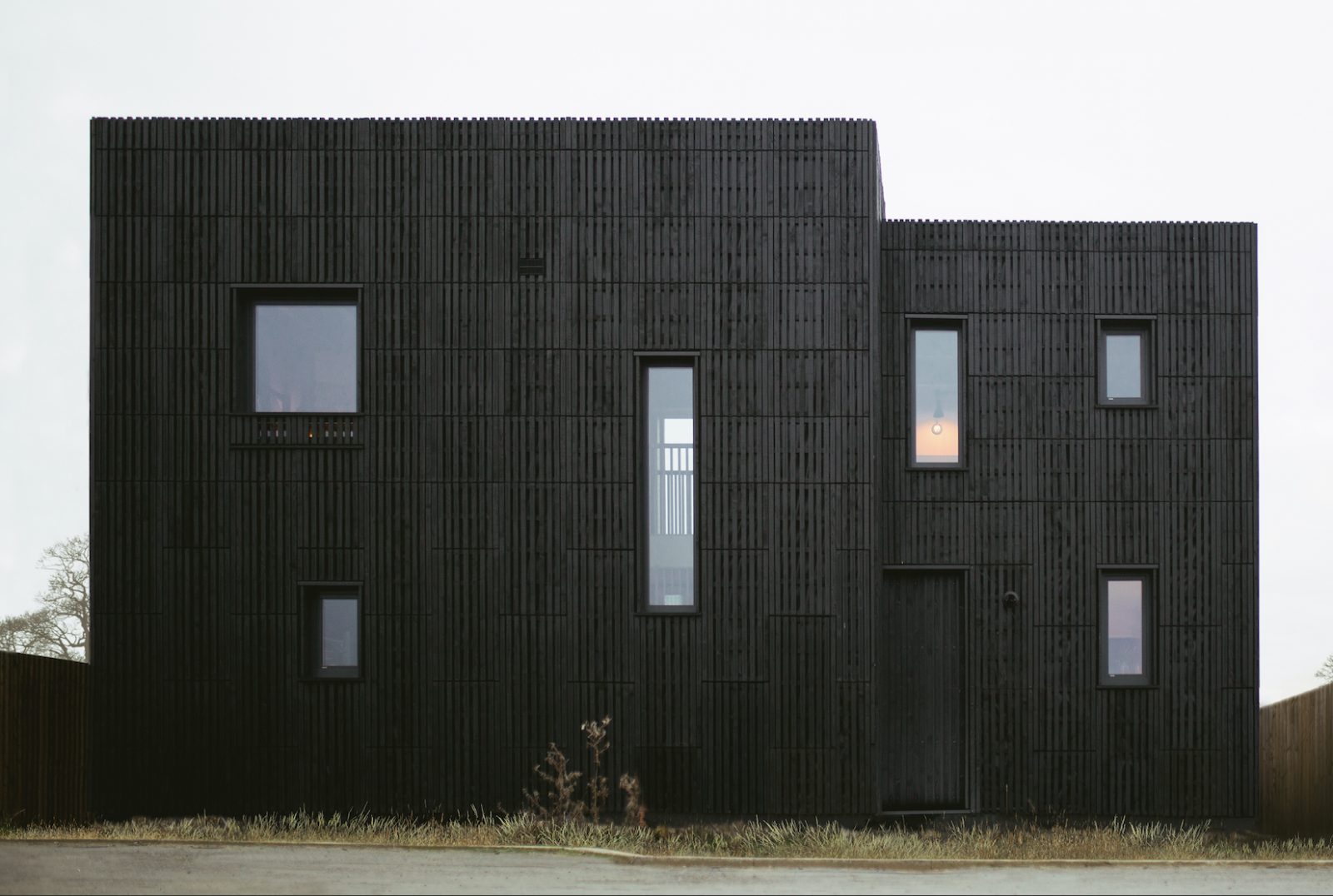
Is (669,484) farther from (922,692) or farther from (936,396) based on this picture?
(922,692)

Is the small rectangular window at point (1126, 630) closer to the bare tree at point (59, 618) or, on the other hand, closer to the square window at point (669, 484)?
the square window at point (669, 484)

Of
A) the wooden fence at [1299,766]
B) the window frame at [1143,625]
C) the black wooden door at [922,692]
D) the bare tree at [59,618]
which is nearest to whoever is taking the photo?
the black wooden door at [922,692]

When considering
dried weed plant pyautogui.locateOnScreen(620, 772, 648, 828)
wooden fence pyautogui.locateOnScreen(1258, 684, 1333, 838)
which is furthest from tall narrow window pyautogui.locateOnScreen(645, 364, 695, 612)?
wooden fence pyautogui.locateOnScreen(1258, 684, 1333, 838)

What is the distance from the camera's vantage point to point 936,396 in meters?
13.3

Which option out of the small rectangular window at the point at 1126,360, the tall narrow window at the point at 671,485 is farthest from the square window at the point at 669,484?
the small rectangular window at the point at 1126,360

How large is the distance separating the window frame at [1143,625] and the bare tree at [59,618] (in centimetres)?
1860

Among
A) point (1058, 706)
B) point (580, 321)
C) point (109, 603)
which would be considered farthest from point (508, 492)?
point (1058, 706)

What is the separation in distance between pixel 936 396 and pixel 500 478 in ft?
17.0

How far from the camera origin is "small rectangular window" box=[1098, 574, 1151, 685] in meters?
12.9

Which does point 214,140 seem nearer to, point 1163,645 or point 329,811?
point 329,811

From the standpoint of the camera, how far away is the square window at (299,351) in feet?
40.0

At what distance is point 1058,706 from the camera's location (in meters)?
12.8

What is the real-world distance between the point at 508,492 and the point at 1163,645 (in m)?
7.60

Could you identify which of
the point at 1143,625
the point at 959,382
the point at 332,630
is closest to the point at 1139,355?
the point at 959,382
